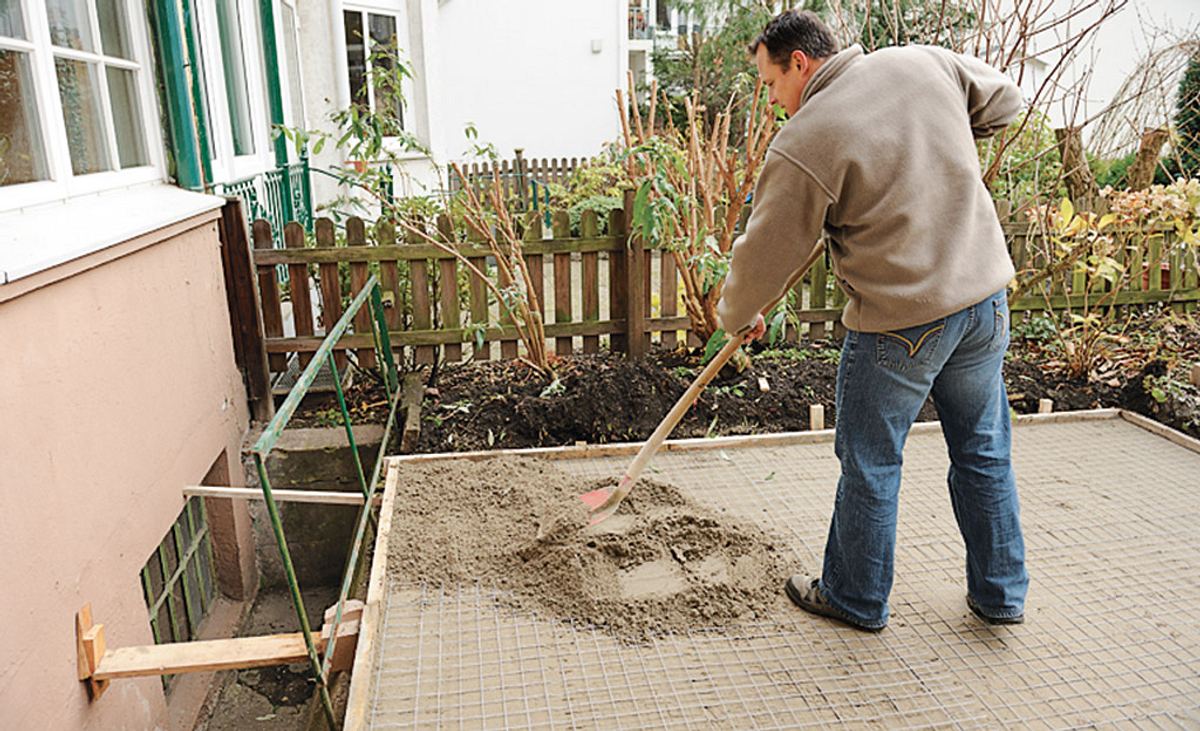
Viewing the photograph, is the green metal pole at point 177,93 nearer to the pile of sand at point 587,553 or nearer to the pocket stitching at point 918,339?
the pile of sand at point 587,553

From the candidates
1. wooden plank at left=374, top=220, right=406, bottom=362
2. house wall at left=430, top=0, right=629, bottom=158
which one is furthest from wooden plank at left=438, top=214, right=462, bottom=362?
house wall at left=430, top=0, right=629, bottom=158

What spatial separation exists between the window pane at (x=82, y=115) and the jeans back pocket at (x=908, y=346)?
3.04 metres

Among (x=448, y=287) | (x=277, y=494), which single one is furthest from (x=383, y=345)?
(x=277, y=494)

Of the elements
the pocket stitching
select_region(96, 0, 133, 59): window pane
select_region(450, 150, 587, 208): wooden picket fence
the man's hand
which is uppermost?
select_region(96, 0, 133, 59): window pane

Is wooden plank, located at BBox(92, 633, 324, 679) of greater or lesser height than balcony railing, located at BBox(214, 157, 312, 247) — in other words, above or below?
below

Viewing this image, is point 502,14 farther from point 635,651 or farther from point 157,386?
point 635,651

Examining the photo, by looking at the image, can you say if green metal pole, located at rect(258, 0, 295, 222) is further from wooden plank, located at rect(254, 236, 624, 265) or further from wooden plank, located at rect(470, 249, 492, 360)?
wooden plank, located at rect(470, 249, 492, 360)

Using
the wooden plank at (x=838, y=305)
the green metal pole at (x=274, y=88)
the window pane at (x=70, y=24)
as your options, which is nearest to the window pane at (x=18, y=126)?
the window pane at (x=70, y=24)

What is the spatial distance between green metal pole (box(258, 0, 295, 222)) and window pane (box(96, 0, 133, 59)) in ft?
9.24

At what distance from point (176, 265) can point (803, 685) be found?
123 inches

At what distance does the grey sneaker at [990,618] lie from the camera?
8.96 feet

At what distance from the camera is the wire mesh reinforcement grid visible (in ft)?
7.88

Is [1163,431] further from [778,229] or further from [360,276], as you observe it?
[360,276]

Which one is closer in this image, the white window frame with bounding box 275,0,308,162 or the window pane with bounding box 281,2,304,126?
the white window frame with bounding box 275,0,308,162
